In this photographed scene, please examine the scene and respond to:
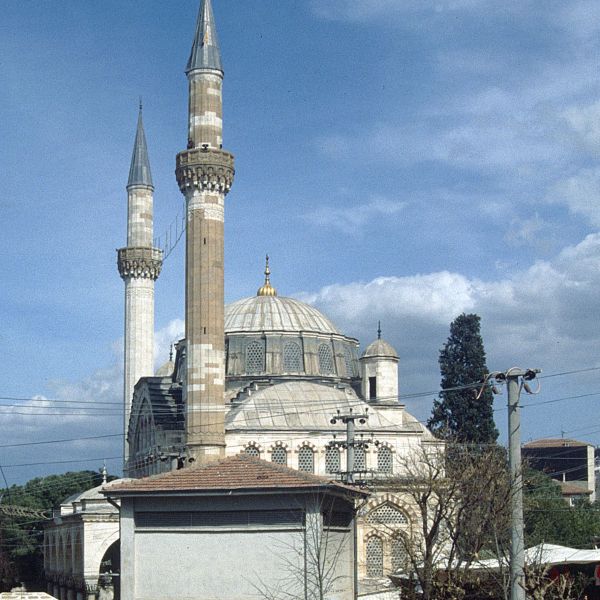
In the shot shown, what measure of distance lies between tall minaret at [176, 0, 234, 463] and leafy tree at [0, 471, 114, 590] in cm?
1859

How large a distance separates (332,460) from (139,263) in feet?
44.7

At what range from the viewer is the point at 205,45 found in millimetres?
40344

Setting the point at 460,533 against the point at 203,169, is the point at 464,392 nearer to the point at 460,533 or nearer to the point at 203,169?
the point at 203,169

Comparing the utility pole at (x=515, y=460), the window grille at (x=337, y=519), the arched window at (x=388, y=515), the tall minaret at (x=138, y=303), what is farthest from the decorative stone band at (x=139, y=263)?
the utility pole at (x=515, y=460)

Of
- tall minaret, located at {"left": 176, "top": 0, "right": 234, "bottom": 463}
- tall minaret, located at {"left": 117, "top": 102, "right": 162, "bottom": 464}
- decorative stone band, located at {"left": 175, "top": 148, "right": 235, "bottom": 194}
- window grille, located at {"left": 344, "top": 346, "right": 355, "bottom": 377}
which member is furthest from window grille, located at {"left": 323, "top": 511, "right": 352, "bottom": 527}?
window grille, located at {"left": 344, "top": 346, "right": 355, "bottom": 377}

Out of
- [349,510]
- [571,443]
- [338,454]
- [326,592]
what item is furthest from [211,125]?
[571,443]

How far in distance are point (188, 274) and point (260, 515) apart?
1538 cm

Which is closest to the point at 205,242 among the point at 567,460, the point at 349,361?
the point at 349,361

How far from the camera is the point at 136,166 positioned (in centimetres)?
5459

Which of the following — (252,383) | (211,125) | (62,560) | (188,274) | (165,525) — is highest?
(211,125)

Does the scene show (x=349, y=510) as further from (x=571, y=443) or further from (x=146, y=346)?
(x=571, y=443)

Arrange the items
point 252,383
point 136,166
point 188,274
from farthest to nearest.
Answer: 1. point 136,166
2. point 252,383
3. point 188,274

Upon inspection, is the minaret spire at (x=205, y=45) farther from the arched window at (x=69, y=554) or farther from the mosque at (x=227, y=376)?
the arched window at (x=69, y=554)

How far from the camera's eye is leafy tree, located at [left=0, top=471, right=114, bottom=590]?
188 ft
